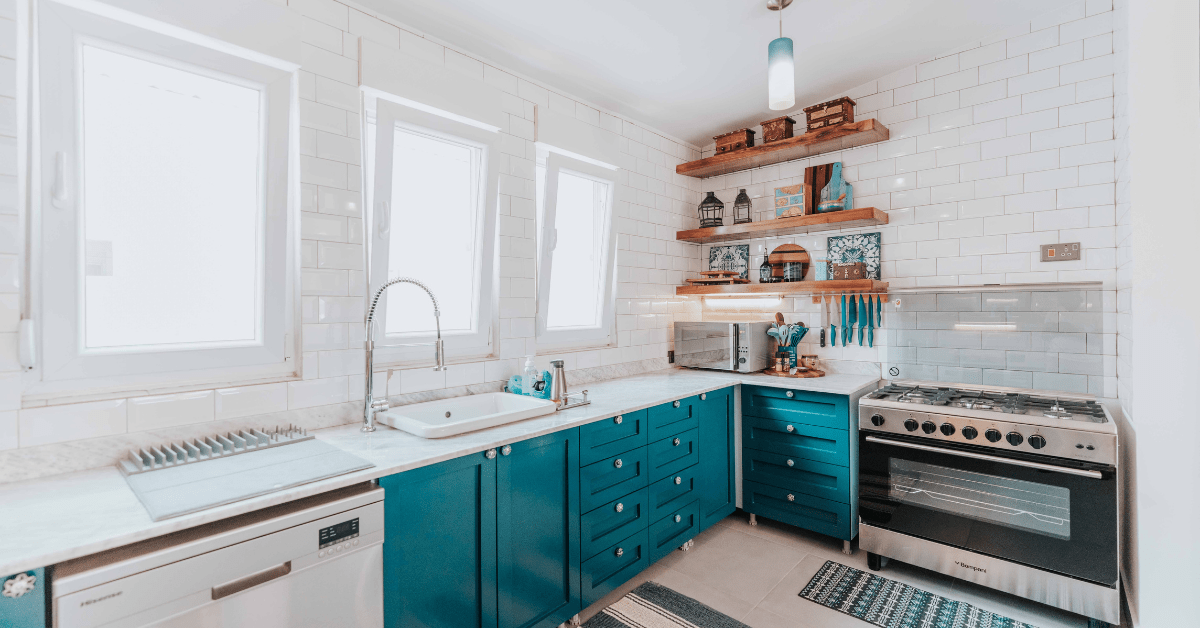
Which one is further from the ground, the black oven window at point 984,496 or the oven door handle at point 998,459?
the oven door handle at point 998,459

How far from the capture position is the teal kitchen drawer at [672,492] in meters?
2.86

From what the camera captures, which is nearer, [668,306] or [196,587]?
[196,587]

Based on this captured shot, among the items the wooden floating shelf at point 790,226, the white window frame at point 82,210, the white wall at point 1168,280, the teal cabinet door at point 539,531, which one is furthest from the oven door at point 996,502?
the white window frame at point 82,210

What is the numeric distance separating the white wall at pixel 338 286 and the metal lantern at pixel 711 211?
439 millimetres

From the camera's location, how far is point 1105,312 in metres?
2.77

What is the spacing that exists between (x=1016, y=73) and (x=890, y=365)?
1821mm

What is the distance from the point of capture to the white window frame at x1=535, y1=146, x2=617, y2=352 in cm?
332

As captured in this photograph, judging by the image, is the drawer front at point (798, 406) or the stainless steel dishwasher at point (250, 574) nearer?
the stainless steel dishwasher at point (250, 574)

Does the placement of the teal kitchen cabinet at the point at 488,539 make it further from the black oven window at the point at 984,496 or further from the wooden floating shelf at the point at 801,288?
the wooden floating shelf at the point at 801,288

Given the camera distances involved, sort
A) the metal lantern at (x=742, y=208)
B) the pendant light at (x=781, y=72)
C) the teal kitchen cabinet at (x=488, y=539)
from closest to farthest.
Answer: the teal kitchen cabinet at (x=488, y=539) < the pendant light at (x=781, y=72) < the metal lantern at (x=742, y=208)

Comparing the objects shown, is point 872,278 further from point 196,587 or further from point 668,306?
point 196,587

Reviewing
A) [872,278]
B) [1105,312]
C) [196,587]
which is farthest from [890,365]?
[196,587]

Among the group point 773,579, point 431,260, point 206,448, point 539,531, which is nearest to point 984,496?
point 773,579

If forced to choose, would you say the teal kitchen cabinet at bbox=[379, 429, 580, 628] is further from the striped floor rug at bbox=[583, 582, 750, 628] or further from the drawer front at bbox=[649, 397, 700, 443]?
the drawer front at bbox=[649, 397, 700, 443]
